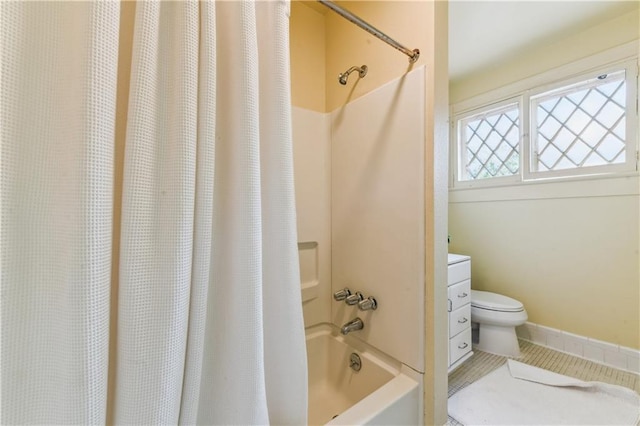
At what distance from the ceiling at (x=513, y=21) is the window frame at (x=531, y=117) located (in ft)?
0.84

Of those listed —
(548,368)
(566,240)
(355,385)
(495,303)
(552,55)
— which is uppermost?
(552,55)

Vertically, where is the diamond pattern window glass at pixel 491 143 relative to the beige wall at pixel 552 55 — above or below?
below

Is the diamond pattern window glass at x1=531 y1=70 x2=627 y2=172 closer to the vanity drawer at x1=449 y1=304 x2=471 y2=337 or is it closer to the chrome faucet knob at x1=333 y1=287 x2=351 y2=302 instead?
the vanity drawer at x1=449 y1=304 x2=471 y2=337

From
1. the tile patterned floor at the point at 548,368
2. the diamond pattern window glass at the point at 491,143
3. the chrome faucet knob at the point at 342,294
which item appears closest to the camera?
the chrome faucet knob at the point at 342,294

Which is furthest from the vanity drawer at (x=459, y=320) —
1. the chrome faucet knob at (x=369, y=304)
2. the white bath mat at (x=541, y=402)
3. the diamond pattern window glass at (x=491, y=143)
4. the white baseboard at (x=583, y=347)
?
the diamond pattern window glass at (x=491, y=143)

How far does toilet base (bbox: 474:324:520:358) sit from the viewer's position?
5.92 ft

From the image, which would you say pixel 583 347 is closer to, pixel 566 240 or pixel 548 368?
pixel 548 368

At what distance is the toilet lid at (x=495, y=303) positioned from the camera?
5.82ft

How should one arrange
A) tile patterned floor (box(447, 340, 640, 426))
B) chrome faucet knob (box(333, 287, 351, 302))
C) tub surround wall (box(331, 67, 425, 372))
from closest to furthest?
1. tub surround wall (box(331, 67, 425, 372))
2. chrome faucet knob (box(333, 287, 351, 302))
3. tile patterned floor (box(447, 340, 640, 426))

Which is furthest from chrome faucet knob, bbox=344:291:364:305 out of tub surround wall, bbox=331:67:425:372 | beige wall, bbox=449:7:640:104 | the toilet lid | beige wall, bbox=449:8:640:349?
beige wall, bbox=449:7:640:104

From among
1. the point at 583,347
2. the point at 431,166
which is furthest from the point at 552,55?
the point at 583,347

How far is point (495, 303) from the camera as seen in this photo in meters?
1.83

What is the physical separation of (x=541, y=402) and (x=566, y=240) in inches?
44.9

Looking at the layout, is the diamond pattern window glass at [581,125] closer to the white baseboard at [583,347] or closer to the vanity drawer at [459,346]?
the white baseboard at [583,347]
